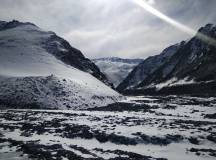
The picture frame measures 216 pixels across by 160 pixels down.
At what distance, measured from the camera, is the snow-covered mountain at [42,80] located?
59.5 meters

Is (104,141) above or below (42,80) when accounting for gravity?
below

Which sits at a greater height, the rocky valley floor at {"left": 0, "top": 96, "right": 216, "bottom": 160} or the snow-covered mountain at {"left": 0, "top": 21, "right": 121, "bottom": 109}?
the snow-covered mountain at {"left": 0, "top": 21, "right": 121, "bottom": 109}

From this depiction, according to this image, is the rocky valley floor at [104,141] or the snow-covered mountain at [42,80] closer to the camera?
the rocky valley floor at [104,141]

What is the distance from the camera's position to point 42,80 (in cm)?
6675

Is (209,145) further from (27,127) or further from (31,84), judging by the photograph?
(31,84)

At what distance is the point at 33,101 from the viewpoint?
5862cm

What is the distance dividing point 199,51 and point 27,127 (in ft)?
588

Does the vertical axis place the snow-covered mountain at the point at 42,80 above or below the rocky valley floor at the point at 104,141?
above

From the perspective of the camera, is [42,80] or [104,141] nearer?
[104,141]

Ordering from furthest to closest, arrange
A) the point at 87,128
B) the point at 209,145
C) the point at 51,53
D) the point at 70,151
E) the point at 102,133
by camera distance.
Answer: the point at 51,53 → the point at 87,128 → the point at 102,133 → the point at 209,145 → the point at 70,151

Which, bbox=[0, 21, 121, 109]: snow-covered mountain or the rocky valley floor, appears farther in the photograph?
bbox=[0, 21, 121, 109]: snow-covered mountain

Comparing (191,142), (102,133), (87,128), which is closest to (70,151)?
(102,133)

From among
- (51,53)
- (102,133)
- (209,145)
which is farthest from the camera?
(51,53)

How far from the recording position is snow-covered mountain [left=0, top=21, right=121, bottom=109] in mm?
59500
